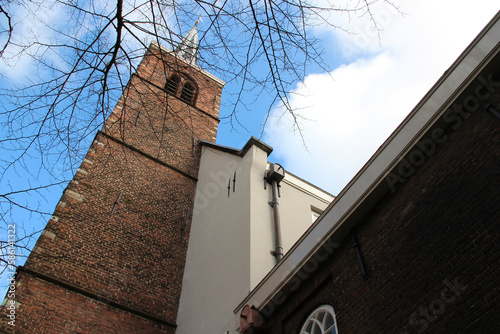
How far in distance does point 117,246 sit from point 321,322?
223 inches

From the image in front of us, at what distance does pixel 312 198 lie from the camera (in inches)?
415

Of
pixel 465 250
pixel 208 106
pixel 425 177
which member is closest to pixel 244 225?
pixel 425 177

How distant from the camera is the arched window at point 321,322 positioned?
5213 mm

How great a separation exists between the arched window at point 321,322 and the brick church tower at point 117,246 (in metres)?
3.21

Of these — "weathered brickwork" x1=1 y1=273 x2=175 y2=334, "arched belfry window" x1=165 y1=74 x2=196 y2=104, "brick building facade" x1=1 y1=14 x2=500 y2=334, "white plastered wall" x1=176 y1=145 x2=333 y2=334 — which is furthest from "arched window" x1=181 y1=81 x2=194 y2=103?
"weathered brickwork" x1=1 y1=273 x2=175 y2=334

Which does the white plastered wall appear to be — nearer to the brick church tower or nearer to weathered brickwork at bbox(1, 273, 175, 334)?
the brick church tower

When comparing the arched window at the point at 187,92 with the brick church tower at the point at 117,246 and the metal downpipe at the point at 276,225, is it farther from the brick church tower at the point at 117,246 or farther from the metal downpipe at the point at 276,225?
the metal downpipe at the point at 276,225

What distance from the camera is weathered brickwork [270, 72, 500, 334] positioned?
3.71 meters

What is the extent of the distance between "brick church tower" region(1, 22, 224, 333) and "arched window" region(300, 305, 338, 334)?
126 inches

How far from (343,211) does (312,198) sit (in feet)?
16.6

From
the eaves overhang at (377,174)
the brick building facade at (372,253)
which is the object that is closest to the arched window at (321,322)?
the brick building facade at (372,253)

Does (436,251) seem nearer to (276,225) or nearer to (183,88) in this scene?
(276,225)

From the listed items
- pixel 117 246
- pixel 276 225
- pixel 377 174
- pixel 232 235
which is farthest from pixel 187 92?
pixel 377 174

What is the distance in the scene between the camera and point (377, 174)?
17.2 feet
